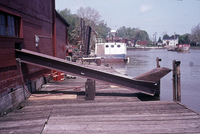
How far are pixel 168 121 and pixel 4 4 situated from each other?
5607 mm

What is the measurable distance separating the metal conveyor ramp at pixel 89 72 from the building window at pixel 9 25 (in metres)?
0.63

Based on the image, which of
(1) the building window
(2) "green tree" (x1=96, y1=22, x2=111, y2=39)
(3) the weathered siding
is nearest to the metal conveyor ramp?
(1) the building window

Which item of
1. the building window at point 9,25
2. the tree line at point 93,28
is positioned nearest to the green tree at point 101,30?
the tree line at point 93,28

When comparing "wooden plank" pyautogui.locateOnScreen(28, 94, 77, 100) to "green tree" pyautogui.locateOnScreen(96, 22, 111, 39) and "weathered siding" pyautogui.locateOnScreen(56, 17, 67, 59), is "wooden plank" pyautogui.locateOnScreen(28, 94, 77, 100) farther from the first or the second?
"green tree" pyautogui.locateOnScreen(96, 22, 111, 39)

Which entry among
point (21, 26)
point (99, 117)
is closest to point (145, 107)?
point (99, 117)

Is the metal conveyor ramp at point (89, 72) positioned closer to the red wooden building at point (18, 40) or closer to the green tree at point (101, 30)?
the red wooden building at point (18, 40)

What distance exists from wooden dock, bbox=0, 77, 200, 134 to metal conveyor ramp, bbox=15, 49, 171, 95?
0.65 meters

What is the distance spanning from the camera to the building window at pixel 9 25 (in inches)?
219

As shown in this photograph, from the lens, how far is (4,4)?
5.47 metres

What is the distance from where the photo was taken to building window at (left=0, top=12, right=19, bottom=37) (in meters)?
5.57

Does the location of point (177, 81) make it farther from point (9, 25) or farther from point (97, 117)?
point (9, 25)

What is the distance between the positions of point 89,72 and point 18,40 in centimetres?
269

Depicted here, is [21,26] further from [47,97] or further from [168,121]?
[168,121]

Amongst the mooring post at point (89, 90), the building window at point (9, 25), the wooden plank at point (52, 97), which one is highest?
the building window at point (9, 25)
